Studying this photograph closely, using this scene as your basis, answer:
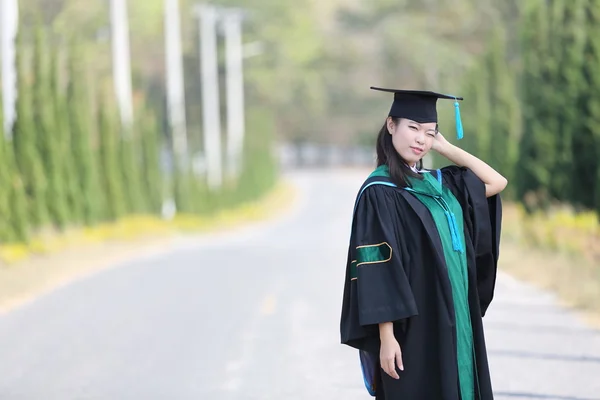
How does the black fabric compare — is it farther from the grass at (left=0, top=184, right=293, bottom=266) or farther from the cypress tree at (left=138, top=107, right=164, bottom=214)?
the cypress tree at (left=138, top=107, right=164, bottom=214)

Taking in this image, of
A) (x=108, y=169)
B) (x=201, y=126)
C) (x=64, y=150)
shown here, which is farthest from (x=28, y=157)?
(x=201, y=126)

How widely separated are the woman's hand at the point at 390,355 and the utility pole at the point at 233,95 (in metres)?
49.7

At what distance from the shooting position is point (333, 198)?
63719 mm

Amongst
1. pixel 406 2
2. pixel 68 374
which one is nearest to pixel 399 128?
pixel 68 374

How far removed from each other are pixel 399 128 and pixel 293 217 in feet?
154

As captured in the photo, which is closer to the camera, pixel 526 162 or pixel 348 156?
pixel 526 162

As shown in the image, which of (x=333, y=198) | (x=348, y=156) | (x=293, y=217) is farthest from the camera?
(x=348, y=156)

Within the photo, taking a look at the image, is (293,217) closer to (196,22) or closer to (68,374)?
(196,22)

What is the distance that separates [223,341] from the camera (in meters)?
11.7

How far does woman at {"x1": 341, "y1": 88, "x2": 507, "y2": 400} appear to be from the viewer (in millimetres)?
5293

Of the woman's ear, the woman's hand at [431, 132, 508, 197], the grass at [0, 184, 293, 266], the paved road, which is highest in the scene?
the woman's ear

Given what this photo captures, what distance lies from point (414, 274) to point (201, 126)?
66020mm

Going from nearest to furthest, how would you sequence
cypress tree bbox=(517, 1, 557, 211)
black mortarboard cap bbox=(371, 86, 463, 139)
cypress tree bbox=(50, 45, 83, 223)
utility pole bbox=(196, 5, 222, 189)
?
black mortarboard cap bbox=(371, 86, 463, 139)
cypress tree bbox=(517, 1, 557, 211)
cypress tree bbox=(50, 45, 83, 223)
utility pole bbox=(196, 5, 222, 189)

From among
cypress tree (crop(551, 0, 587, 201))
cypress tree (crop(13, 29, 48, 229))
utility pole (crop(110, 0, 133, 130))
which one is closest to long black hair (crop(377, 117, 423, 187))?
cypress tree (crop(551, 0, 587, 201))
